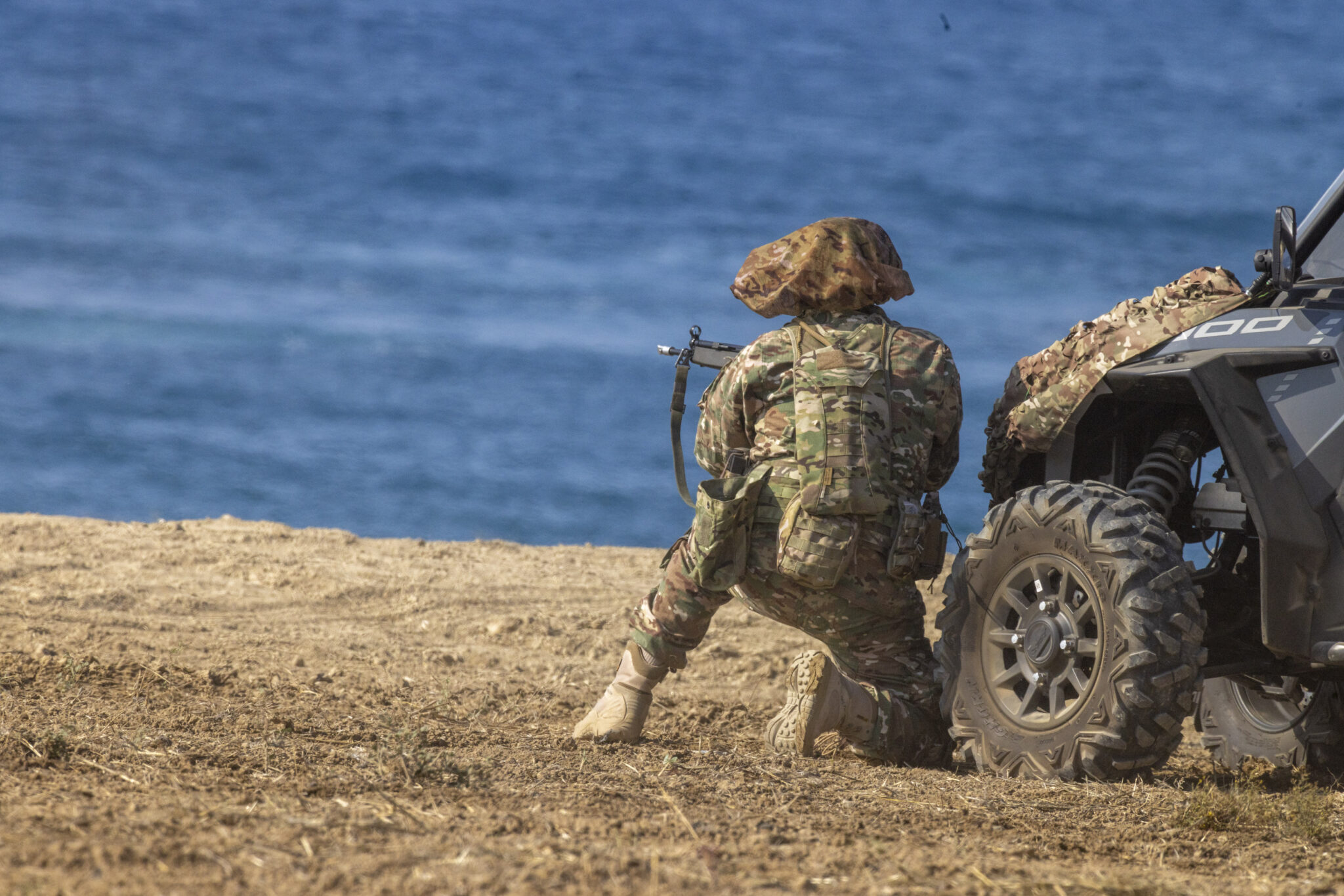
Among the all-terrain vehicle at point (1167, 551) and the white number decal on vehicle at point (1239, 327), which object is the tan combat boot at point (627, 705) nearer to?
the all-terrain vehicle at point (1167, 551)

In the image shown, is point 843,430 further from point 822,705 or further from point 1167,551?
point 1167,551

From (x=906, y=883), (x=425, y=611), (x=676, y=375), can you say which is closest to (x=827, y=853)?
(x=906, y=883)

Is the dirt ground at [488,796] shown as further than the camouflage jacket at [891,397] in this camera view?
No

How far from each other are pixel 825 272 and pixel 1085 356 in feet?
3.25

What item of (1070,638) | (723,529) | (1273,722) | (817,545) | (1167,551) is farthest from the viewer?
(1273,722)

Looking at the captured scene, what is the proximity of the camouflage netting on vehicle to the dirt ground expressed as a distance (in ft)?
4.24

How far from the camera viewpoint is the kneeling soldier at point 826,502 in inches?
182

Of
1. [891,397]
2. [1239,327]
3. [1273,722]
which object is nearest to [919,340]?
[891,397]

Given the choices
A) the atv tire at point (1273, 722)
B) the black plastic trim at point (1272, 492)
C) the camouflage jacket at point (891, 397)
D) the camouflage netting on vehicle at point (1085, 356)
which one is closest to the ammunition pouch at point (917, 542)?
the camouflage jacket at point (891, 397)

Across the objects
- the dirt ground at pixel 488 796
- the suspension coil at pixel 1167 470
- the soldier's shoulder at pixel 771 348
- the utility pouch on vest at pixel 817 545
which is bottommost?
the dirt ground at pixel 488 796

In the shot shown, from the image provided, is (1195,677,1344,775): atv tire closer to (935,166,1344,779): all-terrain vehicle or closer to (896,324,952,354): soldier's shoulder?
(935,166,1344,779): all-terrain vehicle

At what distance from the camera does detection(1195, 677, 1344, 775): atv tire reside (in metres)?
5.10

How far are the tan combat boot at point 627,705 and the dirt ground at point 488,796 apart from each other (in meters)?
0.09

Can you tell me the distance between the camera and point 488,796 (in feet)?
11.4
